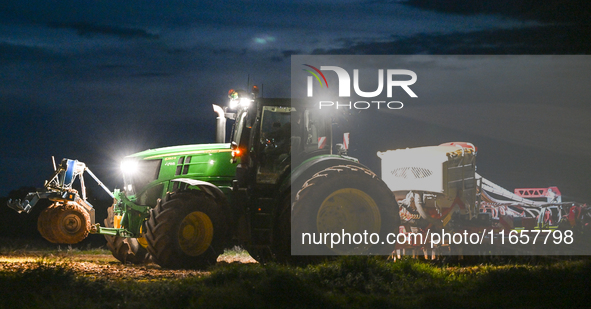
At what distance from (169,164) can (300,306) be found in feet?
18.2

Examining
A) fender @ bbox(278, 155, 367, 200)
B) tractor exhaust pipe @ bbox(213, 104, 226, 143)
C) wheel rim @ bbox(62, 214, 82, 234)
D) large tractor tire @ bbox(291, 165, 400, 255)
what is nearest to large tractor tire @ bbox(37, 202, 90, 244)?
wheel rim @ bbox(62, 214, 82, 234)

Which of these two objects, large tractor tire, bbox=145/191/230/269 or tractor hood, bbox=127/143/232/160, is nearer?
large tractor tire, bbox=145/191/230/269

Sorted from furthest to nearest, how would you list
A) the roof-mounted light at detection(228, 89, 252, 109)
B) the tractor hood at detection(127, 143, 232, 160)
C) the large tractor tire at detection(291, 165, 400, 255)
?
the tractor hood at detection(127, 143, 232, 160) → the roof-mounted light at detection(228, 89, 252, 109) → the large tractor tire at detection(291, 165, 400, 255)

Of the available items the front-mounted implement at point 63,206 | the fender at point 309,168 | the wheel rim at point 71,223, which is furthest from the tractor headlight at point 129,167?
the fender at point 309,168

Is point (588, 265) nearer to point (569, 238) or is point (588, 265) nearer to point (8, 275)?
point (569, 238)

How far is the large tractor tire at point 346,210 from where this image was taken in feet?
33.5

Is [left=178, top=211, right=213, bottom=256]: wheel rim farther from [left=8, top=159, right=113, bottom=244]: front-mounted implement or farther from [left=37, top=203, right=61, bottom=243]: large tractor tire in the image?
[left=37, top=203, right=61, bottom=243]: large tractor tire

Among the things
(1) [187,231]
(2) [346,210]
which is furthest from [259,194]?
(2) [346,210]

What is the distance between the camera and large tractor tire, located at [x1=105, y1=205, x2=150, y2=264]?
12.8 metres

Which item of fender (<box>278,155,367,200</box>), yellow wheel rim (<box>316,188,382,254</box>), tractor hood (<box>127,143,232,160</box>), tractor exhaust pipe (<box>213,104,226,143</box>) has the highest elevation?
tractor exhaust pipe (<box>213,104,226,143</box>)

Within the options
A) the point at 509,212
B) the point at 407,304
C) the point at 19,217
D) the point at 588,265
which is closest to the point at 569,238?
the point at 509,212

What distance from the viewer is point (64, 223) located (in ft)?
47.5

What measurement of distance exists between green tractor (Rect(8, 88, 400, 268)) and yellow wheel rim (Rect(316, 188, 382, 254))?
2 cm

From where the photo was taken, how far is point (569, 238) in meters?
18.3
